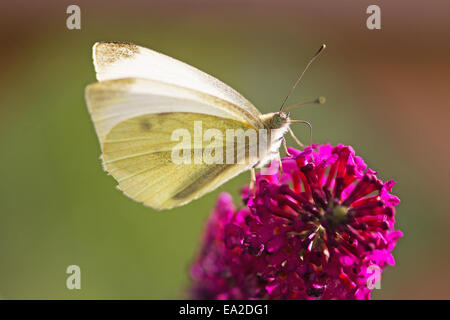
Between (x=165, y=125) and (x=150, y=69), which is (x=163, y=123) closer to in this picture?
(x=165, y=125)

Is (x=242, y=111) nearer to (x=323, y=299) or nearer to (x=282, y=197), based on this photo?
(x=282, y=197)

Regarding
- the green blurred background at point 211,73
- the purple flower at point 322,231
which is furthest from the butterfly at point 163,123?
the green blurred background at point 211,73

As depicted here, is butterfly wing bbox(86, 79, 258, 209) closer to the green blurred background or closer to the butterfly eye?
the butterfly eye

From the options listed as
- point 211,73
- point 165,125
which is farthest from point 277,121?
point 211,73

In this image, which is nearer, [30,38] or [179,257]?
[179,257]
